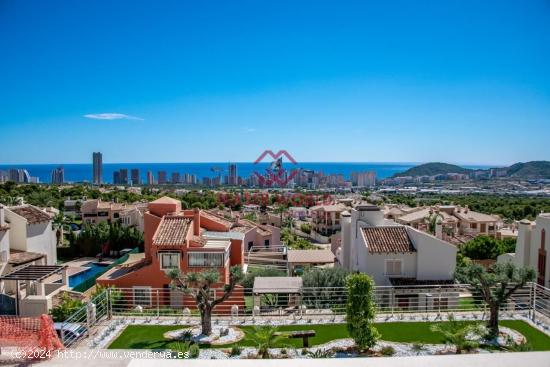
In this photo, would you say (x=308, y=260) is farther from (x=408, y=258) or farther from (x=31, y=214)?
(x=31, y=214)

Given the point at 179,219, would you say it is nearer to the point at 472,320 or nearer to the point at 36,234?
the point at 36,234

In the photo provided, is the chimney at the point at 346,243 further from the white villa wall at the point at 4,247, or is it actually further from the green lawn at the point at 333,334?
the white villa wall at the point at 4,247

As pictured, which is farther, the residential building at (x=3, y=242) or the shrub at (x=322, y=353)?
the residential building at (x=3, y=242)

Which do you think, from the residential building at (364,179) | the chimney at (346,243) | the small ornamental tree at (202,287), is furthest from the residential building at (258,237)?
the residential building at (364,179)

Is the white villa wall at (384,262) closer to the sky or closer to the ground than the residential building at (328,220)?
closer to the sky

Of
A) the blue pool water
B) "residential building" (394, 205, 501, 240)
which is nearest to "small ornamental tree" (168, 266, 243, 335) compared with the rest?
the blue pool water

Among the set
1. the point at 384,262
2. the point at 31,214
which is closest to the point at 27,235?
the point at 31,214

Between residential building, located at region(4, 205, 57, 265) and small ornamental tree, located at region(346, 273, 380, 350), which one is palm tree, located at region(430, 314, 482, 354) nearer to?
small ornamental tree, located at region(346, 273, 380, 350)
